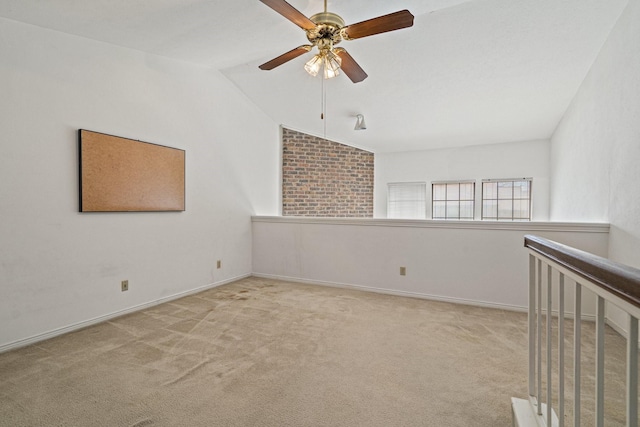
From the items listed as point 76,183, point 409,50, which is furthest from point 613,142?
point 76,183

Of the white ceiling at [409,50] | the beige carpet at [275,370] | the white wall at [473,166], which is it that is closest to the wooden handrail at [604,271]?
the beige carpet at [275,370]

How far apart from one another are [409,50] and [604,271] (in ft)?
10.1

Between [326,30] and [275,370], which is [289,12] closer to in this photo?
[326,30]

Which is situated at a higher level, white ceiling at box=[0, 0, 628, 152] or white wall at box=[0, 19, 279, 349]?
white ceiling at box=[0, 0, 628, 152]

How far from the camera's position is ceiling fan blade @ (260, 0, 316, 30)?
6.10 ft

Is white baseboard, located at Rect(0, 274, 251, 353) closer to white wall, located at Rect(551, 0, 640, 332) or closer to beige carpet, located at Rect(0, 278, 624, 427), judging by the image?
beige carpet, located at Rect(0, 278, 624, 427)

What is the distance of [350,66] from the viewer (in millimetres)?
2527

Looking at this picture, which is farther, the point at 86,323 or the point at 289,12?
the point at 86,323

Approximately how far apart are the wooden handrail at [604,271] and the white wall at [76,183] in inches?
128

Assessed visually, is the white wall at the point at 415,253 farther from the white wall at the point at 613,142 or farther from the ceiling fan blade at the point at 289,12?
the ceiling fan blade at the point at 289,12

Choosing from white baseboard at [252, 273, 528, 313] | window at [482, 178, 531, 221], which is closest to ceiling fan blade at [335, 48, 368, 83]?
white baseboard at [252, 273, 528, 313]

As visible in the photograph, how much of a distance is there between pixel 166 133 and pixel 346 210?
11.2 feet

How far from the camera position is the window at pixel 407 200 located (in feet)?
18.9

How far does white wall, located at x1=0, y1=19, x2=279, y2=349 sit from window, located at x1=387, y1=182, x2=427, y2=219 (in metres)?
3.16
